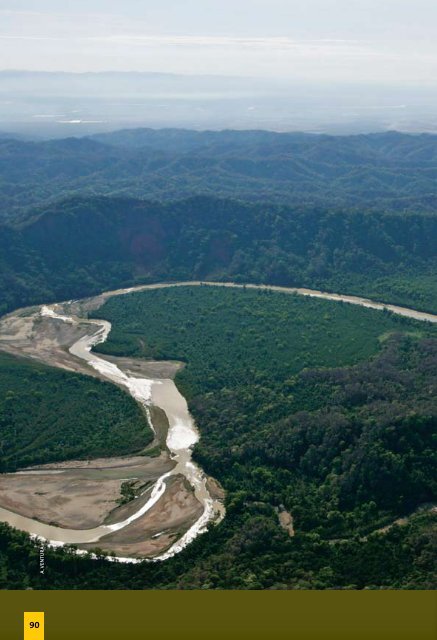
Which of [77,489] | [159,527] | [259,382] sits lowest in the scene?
[159,527]

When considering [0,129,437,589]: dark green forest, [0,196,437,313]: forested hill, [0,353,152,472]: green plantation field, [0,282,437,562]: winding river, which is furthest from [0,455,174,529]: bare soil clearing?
[0,196,437,313]: forested hill

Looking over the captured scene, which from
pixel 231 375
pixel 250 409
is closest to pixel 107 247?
pixel 231 375

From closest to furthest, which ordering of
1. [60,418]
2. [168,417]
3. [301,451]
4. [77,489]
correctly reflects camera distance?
[77,489] < [301,451] < [60,418] < [168,417]

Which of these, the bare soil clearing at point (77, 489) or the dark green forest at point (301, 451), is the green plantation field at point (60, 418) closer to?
the bare soil clearing at point (77, 489)

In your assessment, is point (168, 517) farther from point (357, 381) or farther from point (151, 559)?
point (357, 381)

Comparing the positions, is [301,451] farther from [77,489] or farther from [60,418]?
[60,418]

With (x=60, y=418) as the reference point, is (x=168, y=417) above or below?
below

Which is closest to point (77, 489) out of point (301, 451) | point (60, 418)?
point (60, 418)
